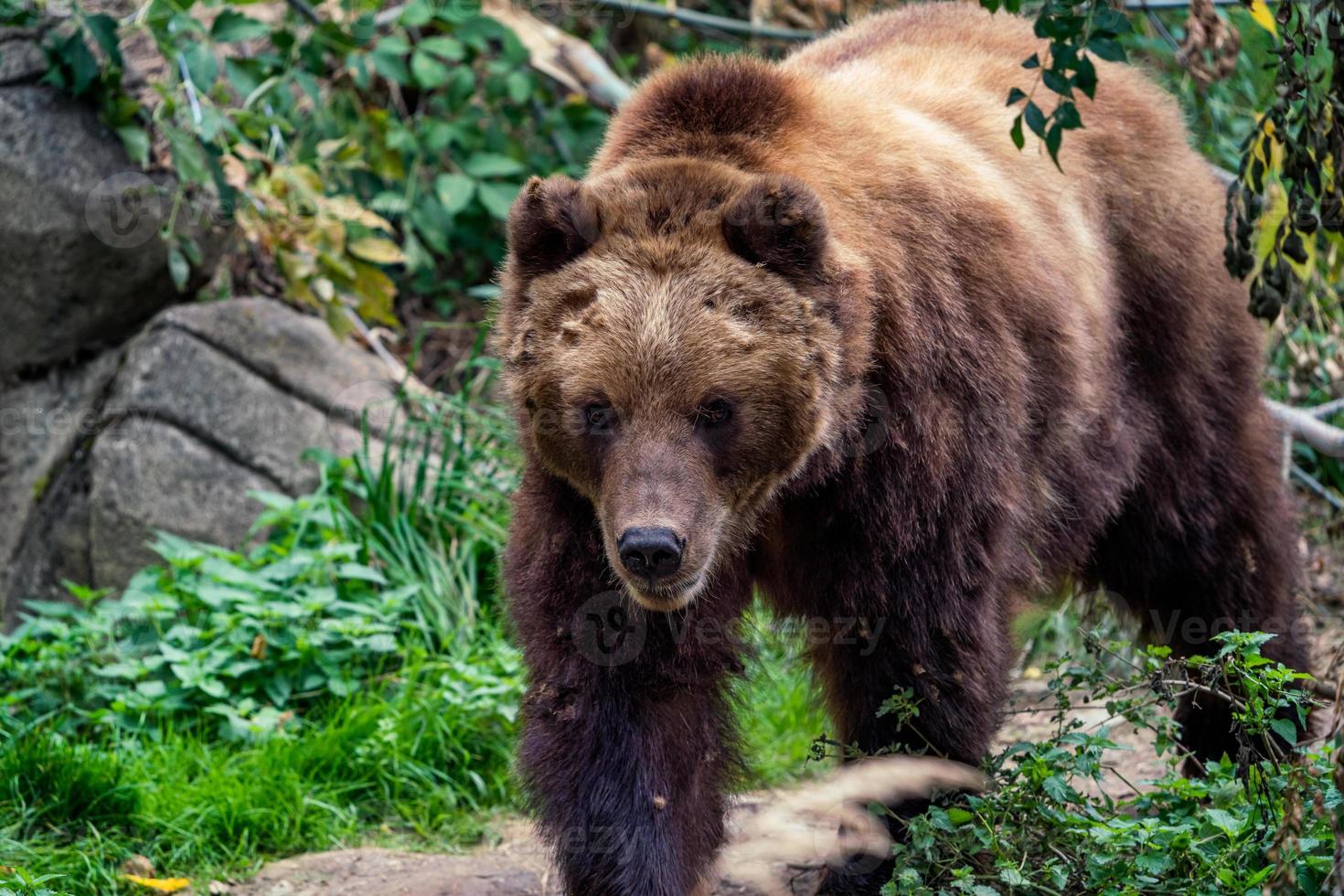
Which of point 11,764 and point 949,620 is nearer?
point 949,620

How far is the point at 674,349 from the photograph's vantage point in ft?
11.8

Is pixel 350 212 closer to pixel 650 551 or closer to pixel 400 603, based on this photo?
pixel 400 603

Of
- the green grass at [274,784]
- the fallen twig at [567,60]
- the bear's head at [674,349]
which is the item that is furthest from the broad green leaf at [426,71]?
Result: the bear's head at [674,349]

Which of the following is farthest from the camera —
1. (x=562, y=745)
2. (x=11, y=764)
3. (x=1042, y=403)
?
(x=11, y=764)

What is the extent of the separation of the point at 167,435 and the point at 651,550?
4.37 meters

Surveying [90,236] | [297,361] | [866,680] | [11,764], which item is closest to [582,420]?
[866,680]

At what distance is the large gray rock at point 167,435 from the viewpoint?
6.98 meters

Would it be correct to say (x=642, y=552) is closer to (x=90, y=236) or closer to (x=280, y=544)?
(x=280, y=544)

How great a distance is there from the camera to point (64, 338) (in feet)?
24.9

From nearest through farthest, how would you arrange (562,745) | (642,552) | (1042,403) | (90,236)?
(642,552) → (562,745) → (1042,403) → (90,236)

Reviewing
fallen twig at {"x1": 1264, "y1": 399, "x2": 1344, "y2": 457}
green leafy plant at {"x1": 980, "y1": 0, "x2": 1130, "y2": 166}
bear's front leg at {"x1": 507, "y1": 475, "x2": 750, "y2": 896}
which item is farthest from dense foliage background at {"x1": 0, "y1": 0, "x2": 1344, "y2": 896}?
fallen twig at {"x1": 1264, "y1": 399, "x2": 1344, "y2": 457}

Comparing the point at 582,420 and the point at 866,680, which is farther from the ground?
the point at 582,420

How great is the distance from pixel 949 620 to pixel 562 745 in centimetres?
111

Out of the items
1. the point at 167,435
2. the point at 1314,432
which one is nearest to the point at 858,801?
the point at 1314,432
